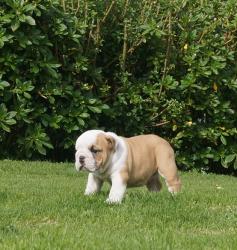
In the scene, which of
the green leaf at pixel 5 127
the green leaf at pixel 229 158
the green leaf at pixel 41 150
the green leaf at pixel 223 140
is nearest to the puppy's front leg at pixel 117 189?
the green leaf at pixel 5 127

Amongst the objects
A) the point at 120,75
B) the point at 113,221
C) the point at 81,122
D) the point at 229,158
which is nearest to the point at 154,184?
the point at 113,221

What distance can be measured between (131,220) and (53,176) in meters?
4.45

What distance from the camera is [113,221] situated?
20.0 ft

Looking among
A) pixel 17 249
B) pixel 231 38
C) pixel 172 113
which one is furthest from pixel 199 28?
pixel 17 249

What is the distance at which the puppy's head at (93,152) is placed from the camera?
700cm

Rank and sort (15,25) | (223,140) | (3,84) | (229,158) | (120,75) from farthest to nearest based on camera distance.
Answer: (229,158) < (223,140) < (120,75) < (3,84) < (15,25)

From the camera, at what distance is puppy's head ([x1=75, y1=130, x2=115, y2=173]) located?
7.00 meters

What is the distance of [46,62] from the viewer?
11.3 metres

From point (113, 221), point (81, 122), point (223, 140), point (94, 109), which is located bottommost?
point (223, 140)

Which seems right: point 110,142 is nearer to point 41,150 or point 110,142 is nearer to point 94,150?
point 94,150

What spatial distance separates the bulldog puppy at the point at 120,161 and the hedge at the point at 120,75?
3.78 metres

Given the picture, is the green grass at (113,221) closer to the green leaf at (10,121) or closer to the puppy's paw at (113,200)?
the puppy's paw at (113,200)

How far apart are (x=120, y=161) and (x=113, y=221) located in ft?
4.15

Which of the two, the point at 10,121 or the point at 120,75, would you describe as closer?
the point at 10,121
